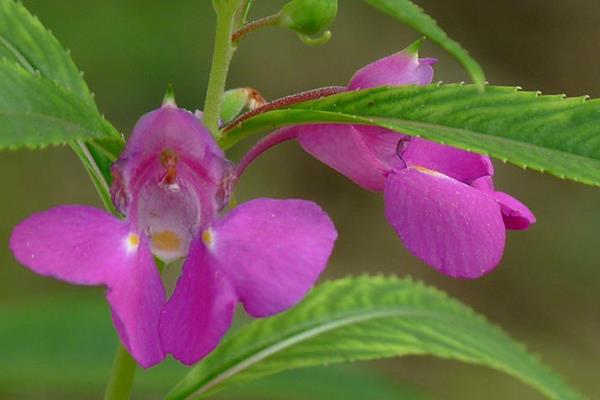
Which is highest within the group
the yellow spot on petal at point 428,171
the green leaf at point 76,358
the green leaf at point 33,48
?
the yellow spot on petal at point 428,171

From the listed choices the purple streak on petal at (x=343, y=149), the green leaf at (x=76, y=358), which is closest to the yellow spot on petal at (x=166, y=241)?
the purple streak on petal at (x=343, y=149)

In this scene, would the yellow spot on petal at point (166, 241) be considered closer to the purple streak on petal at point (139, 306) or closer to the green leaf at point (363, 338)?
the purple streak on petal at point (139, 306)

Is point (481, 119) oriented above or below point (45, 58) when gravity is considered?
above

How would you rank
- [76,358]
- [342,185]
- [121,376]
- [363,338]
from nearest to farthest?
1. [121,376]
2. [363,338]
3. [76,358]
4. [342,185]

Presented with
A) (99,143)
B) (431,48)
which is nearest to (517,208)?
(99,143)

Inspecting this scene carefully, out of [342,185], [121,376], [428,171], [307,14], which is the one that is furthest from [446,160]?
[342,185]

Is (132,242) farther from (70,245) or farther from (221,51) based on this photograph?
(221,51)
